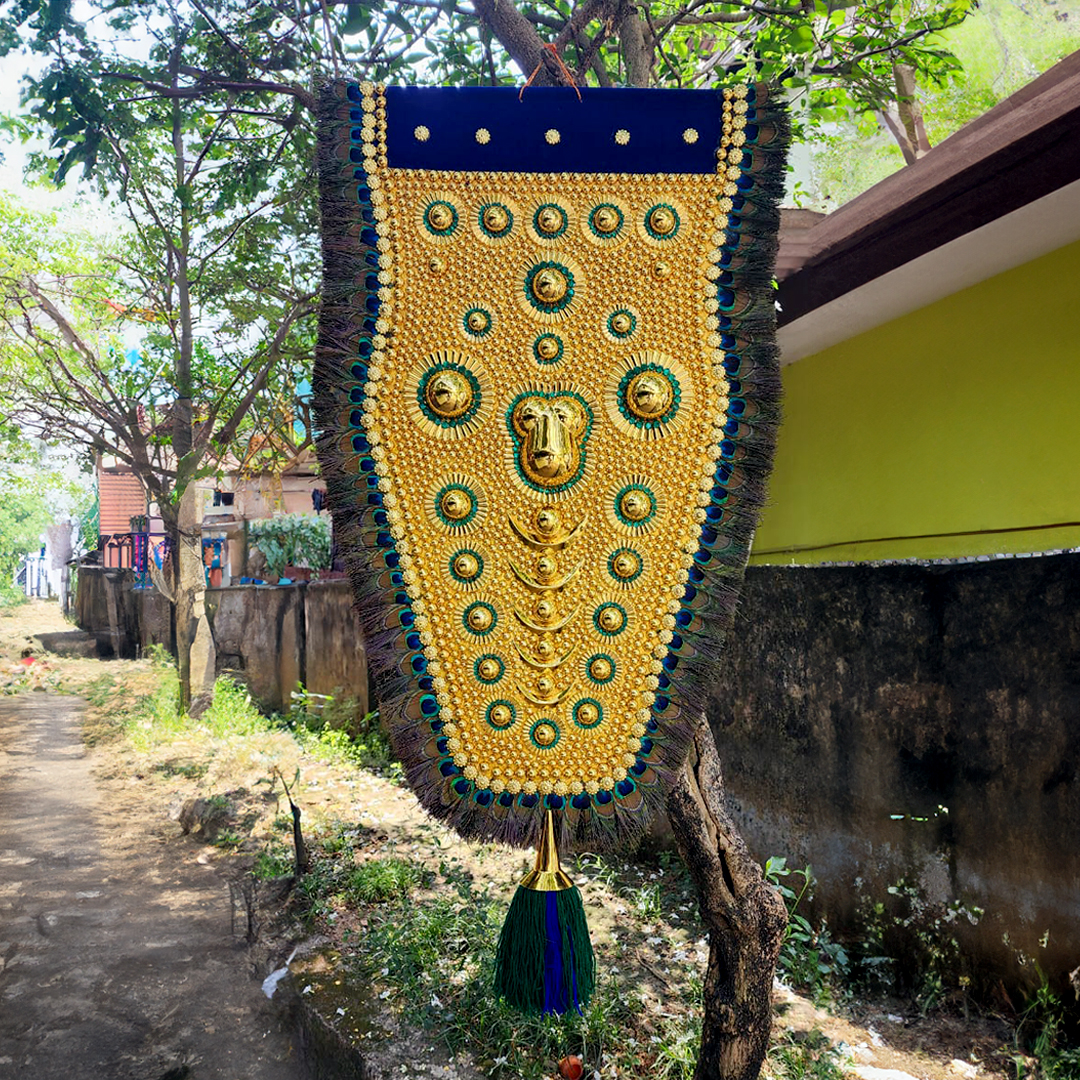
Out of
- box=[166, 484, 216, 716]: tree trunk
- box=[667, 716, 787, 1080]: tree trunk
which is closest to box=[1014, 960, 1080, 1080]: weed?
box=[667, 716, 787, 1080]: tree trunk

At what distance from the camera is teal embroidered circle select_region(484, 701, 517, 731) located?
1435mm

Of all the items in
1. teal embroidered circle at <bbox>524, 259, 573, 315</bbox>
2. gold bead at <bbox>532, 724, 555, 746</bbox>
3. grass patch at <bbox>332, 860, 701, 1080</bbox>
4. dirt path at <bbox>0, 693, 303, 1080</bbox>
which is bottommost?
dirt path at <bbox>0, 693, 303, 1080</bbox>

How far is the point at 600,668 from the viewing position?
1.47 metres

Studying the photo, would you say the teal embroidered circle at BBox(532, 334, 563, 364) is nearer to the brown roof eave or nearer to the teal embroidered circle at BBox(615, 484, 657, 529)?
the teal embroidered circle at BBox(615, 484, 657, 529)

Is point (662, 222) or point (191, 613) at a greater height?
point (662, 222)

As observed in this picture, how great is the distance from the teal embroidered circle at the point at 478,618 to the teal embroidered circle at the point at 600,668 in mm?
190

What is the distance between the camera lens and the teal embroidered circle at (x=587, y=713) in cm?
145

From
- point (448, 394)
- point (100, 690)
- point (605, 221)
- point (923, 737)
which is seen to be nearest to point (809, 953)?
point (923, 737)

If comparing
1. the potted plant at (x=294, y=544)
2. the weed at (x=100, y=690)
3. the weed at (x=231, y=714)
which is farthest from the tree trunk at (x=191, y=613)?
the potted plant at (x=294, y=544)

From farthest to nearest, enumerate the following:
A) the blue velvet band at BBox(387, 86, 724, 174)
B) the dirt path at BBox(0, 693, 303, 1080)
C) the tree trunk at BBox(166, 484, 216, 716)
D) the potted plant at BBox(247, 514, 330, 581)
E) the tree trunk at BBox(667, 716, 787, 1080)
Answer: the potted plant at BBox(247, 514, 330, 581)
the tree trunk at BBox(166, 484, 216, 716)
the dirt path at BBox(0, 693, 303, 1080)
the tree trunk at BBox(667, 716, 787, 1080)
the blue velvet band at BBox(387, 86, 724, 174)

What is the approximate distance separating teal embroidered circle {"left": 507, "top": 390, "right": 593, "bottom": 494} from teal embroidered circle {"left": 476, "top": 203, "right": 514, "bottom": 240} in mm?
287

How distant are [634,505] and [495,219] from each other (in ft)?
1.82

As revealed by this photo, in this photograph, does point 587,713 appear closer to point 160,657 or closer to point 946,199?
point 946,199

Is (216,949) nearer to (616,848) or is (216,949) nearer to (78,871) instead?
(78,871)
